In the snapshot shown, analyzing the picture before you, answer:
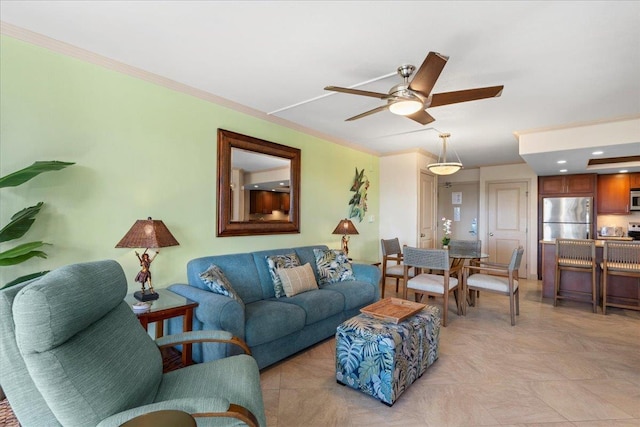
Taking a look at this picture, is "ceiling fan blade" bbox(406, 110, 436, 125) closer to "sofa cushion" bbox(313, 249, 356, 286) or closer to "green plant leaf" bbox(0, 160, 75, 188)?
"sofa cushion" bbox(313, 249, 356, 286)

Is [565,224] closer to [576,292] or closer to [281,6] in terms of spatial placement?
[576,292]

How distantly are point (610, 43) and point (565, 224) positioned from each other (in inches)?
192

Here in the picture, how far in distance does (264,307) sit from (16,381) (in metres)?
1.65

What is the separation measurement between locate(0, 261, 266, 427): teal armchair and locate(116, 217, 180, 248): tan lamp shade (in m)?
0.79

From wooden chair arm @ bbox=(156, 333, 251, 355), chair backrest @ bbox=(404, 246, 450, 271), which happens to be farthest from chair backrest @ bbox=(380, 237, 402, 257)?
wooden chair arm @ bbox=(156, 333, 251, 355)

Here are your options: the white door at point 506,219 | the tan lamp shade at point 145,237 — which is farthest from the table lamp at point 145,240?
the white door at point 506,219

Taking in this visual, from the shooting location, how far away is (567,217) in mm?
5879

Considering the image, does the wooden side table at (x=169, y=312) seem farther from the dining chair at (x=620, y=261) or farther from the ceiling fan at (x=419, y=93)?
the dining chair at (x=620, y=261)

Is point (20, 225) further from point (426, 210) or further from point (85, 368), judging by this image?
point (426, 210)

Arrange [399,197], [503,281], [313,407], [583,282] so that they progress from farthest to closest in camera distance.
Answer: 1. [399,197]
2. [583,282]
3. [503,281]
4. [313,407]

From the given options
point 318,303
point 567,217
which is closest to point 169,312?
point 318,303

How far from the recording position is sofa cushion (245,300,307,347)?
7.67 feet

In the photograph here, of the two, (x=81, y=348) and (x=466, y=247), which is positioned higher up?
(x=466, y=247)

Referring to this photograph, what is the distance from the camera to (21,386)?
1090mm
